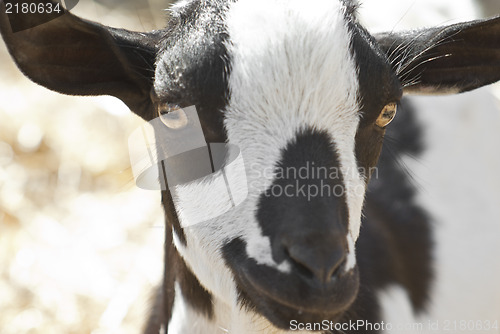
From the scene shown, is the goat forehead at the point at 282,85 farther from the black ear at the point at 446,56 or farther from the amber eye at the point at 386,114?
the black ear at the point at 446,56

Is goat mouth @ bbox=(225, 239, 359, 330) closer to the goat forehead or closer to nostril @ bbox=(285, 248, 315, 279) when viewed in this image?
nostril @ bbox=(285, 248, 315, 279)

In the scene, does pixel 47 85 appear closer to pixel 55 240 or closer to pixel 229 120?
pixel 229 120

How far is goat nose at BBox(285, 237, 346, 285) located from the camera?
6.11 feet

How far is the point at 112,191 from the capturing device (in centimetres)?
563

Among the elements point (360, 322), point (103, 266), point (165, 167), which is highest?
point (165, 167)

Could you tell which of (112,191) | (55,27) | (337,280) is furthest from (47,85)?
(112,191)

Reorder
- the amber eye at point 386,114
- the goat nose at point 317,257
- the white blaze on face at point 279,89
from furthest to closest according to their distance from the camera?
the amber eye at point 386,114 → the white blaze on face at point 279,89 → the goat nose at point 317,257

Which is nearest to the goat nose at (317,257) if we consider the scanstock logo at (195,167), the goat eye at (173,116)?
the scanstock logo at (195,167)

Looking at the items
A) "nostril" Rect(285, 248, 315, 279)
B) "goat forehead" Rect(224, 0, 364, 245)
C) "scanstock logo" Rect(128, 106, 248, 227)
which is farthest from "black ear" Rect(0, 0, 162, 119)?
"nostril" Rect(285, 248, 315, 279)

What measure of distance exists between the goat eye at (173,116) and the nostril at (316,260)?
24.1 inches

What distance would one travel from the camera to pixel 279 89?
6.88 feet

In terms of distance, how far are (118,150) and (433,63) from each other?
3.68 metres

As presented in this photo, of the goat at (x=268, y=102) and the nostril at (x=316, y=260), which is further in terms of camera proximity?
the goat at (x=268, y=102)

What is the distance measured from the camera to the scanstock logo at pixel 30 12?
2.03 m
